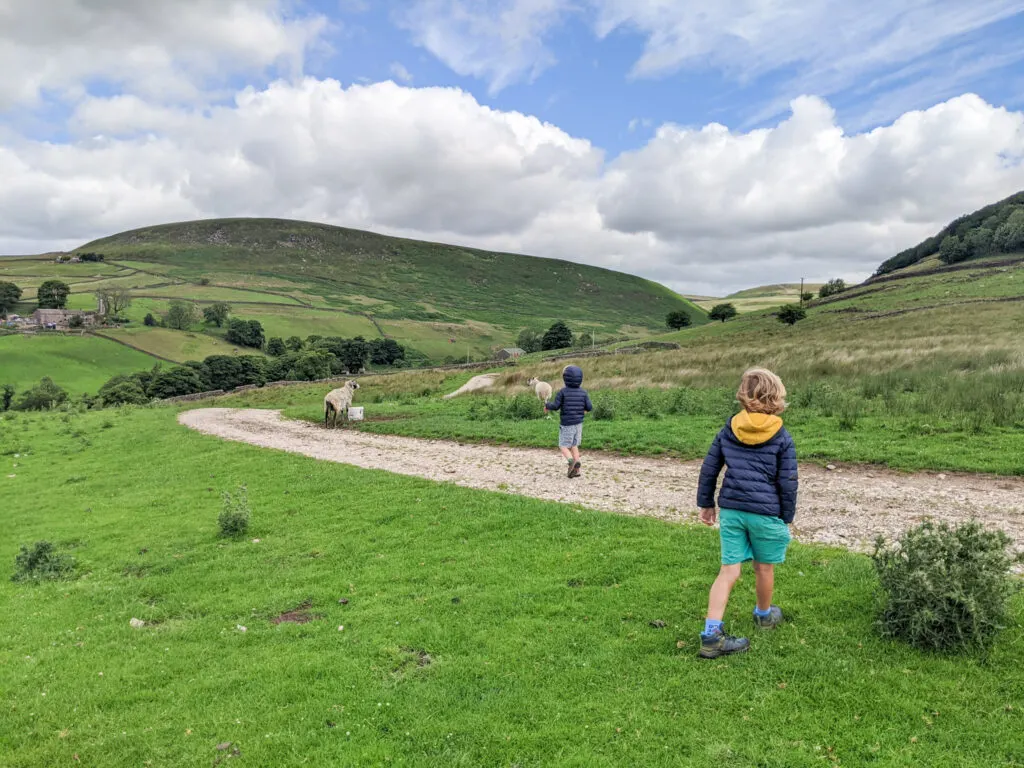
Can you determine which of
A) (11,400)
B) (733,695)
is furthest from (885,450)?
(11,400)

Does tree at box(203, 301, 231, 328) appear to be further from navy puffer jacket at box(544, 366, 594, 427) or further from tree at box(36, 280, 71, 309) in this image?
navy puffer jacket at box(544, 366, 594, 427)

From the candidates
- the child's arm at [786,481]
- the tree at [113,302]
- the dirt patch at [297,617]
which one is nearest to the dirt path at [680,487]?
the child's arm at [786,481]

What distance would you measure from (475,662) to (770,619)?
341 cm

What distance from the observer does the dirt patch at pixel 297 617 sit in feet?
25.9

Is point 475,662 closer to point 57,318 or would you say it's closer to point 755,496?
point 755,496

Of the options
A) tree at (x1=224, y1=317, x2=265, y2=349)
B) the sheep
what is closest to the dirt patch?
the sheep

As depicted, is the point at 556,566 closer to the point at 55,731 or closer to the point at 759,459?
the point at 759,459

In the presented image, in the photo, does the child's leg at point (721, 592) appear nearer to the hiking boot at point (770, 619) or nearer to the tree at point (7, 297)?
the hiking boot at point (770, 619)

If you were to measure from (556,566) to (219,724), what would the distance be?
4.82m

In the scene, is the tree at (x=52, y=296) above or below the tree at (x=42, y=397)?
above

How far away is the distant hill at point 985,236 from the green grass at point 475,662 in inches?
4815

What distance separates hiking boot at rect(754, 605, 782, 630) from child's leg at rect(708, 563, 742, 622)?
22.5 inches

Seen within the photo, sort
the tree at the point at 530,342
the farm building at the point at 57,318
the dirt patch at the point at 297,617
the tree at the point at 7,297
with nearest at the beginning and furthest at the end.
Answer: the dirt patch at the point at 297,617 → the farm building at the point at 57,318 → the tree at the point at 7,297 → the tree at the point at 530,342

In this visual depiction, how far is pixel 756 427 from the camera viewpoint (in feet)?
19.3
